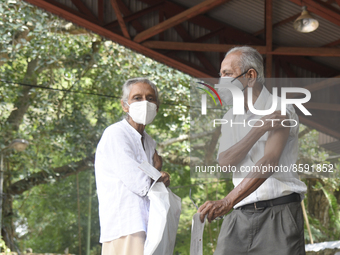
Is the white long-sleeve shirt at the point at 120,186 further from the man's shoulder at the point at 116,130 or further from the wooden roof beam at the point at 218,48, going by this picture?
the wooden roof beam at the point at 218,48

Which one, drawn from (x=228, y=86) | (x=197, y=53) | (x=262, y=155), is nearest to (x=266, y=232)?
(x=262, y=155)

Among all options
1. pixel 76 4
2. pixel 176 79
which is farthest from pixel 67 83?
pixel 76 4

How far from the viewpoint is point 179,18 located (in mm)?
4395

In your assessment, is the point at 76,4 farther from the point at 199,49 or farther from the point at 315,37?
the point at 315,37

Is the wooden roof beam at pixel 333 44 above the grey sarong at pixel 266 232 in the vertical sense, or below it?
above

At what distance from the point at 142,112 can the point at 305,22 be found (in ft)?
7.36

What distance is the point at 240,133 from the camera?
195 centimetres

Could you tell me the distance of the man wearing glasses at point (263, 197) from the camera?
1.73 meters

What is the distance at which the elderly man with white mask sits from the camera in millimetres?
2264

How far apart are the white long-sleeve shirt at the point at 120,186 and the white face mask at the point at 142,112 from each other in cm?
15

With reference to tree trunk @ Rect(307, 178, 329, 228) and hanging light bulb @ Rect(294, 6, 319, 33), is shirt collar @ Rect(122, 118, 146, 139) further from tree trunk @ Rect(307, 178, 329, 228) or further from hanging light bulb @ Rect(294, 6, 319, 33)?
tree trunk @ Rect(307, 178, 329, 228)

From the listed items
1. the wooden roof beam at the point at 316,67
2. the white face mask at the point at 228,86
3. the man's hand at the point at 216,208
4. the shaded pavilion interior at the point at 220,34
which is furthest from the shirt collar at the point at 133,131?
the wooden roof beam at the point at 316,67

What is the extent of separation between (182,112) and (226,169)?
7.42 metres

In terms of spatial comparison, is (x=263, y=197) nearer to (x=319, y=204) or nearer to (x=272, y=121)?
(x=272, y=121)
